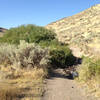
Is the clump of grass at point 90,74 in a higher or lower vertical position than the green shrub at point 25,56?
lower

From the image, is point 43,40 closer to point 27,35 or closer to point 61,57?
point 27,35

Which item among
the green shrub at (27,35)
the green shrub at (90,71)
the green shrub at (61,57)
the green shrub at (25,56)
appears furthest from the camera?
the green shrub at (27,35)

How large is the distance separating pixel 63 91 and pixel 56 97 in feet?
2.96

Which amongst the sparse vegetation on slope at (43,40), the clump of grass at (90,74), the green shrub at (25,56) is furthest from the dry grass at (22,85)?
the sparse vegetation on slope at (43,40)

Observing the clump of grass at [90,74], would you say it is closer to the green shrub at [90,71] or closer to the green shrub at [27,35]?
the green shrub at [90,71]

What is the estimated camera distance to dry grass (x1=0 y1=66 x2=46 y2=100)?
20.0ft

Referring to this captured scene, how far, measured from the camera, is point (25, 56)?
11.2 m

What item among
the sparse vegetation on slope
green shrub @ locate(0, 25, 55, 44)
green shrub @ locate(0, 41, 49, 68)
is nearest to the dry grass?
green shrub @ locate(0, 41, 49, 68)

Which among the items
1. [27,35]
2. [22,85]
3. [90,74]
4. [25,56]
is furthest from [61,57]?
[22,85]

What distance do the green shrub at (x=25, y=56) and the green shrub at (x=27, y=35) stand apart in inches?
242

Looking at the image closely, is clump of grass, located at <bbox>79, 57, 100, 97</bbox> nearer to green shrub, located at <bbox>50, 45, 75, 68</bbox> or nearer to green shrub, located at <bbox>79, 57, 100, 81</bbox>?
green shrub, located at <bbox>79, 57, 100, 81</bbox>

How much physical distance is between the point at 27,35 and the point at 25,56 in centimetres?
810

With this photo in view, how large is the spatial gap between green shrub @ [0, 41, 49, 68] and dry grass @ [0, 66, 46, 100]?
26.9 inches

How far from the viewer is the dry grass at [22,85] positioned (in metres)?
6.09
